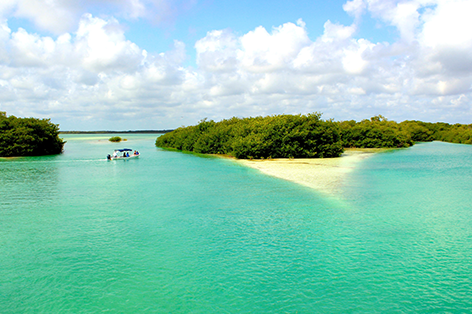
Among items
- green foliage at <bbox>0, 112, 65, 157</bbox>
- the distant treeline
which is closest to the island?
the distant treeline

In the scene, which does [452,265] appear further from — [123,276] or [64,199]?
[64,199]

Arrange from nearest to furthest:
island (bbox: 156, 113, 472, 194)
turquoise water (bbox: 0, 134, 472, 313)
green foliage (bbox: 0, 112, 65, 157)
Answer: turquoise water (bbox: 0, 134, 472, 313) → island (bbox: 156, 113, 472, 194) → green foliage (bbox: 0, 112, 65, 157)

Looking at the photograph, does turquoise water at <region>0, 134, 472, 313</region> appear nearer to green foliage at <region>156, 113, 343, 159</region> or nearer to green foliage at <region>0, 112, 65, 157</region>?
green foliage at <region>156, 113, 343, 159</region>

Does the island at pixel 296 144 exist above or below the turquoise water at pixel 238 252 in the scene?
above

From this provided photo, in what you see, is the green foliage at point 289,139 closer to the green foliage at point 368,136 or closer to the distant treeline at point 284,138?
the distant treeline at point 284,138

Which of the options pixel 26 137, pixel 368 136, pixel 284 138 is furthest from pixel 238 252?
pixel 368 136

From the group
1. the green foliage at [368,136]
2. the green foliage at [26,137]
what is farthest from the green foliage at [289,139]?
the green foliage at [26,137]
